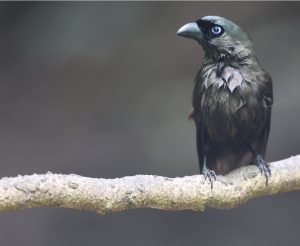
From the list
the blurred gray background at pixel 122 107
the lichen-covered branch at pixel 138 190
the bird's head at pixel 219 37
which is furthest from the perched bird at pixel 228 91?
the blurred gray background at pixel 122 107

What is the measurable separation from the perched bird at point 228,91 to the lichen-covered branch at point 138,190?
17 centimetres

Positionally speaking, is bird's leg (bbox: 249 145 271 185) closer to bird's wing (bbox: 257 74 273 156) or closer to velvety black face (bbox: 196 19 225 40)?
bird's wing (bbox: 257 74 273 156)

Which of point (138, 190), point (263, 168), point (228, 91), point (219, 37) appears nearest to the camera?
point (138, 190)

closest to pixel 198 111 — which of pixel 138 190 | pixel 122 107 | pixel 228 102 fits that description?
pixel 228 102

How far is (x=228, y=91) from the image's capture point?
388 centimetres

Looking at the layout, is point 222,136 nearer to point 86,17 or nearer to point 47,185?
point 47,185

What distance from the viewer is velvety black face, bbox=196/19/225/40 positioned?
13.3 feet

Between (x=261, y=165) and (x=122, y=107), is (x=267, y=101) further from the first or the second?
(x=122, y=107)

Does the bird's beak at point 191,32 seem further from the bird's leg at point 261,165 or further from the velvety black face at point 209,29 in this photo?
the bird's leg at point 261,165

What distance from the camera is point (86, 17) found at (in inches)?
273

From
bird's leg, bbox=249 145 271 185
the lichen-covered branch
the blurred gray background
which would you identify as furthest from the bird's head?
the blurred gray background

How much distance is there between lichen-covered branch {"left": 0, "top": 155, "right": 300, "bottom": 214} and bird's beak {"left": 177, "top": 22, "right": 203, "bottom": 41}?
3.06ft

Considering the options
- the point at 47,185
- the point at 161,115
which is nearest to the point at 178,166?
the point at 161,115

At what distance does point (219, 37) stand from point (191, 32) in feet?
0.60
